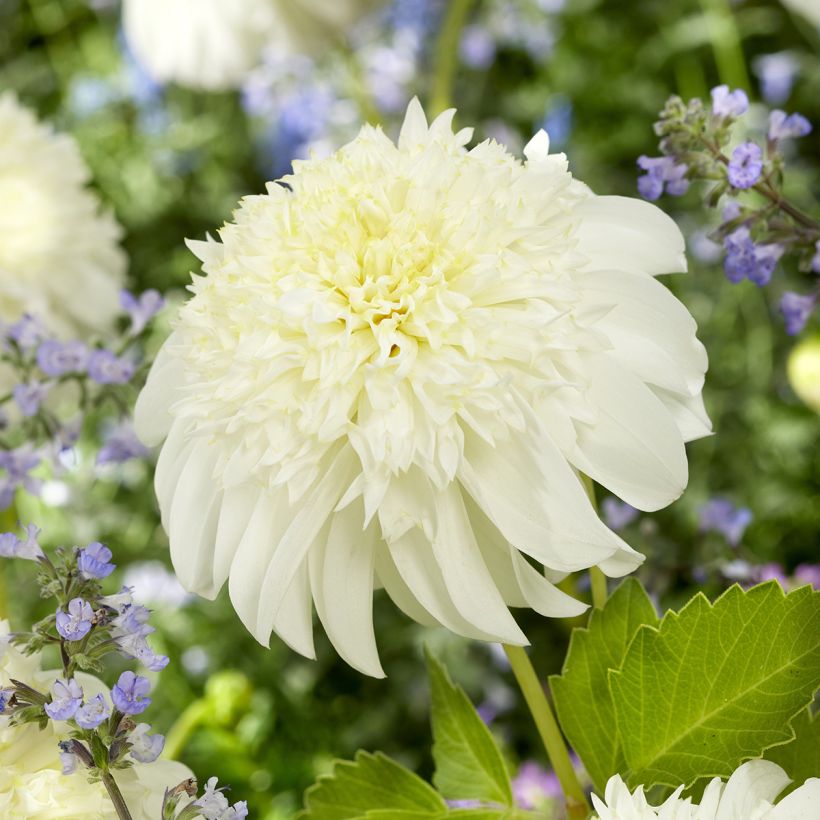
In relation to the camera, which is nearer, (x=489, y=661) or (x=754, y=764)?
(x=754, y=764)

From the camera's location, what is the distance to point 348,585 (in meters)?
0.33

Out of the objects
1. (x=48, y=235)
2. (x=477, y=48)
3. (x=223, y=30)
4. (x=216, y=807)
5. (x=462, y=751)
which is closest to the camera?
(x=216, y=807)

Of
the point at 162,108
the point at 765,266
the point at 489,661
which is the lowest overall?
the point at 489,661

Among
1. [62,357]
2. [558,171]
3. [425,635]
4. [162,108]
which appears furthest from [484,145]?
[162,108]

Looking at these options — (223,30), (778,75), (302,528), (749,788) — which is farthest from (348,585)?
(778,75)

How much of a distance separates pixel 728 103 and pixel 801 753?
237 millimetres

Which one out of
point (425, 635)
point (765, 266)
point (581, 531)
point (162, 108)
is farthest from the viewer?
point (162, 108)

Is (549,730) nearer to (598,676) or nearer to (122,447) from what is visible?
(598,676)

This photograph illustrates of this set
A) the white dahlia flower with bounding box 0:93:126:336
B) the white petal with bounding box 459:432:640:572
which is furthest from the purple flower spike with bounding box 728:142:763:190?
the white dahlia flower with bounding box 0:93:126:336

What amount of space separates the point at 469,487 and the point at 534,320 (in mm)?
51

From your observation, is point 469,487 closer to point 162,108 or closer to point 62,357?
point 62,357

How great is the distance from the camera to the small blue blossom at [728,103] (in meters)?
0.43

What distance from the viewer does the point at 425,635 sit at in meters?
0.88

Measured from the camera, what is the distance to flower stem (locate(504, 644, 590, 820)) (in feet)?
1.17
